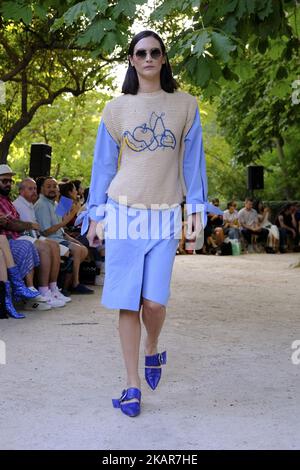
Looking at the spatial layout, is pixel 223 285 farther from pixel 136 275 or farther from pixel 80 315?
pixel 136 275

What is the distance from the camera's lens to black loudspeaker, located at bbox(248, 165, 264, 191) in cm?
2583

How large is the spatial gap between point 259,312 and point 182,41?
4217 millimetres

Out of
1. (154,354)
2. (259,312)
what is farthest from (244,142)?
(154,354)

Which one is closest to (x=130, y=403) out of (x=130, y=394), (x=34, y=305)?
(x=130, y=394)

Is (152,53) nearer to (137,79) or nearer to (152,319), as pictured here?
(137,79)

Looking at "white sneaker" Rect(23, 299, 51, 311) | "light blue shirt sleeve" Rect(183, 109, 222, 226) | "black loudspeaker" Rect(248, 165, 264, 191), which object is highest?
"black loudspeaker" Rect(248, 165, 264, 191)

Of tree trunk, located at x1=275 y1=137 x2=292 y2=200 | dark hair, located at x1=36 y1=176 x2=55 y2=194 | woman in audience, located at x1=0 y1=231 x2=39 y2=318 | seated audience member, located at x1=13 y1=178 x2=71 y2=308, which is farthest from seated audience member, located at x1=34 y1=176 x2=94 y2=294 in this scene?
tree trunk, located at x1=275 y1=137 x2=292 y2=200

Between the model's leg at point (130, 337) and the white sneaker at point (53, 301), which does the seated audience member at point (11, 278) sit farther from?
the model's leg at point (130, 337)

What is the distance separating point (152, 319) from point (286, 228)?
19414 millimetres

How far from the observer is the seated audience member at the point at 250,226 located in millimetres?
22234

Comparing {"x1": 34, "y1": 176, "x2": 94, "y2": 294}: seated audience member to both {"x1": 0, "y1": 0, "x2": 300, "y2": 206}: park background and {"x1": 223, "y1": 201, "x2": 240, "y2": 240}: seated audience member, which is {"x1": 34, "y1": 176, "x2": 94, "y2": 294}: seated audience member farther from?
{"x1": 223, "y1": 201, "x2": 240, "y2": 240}: seated audience member

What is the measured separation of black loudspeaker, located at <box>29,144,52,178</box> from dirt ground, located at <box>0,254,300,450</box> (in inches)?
255

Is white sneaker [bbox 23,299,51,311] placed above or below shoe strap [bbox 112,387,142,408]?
above

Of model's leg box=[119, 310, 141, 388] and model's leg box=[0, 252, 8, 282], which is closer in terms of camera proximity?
model's leg box=[119, 310, 141, 388]
